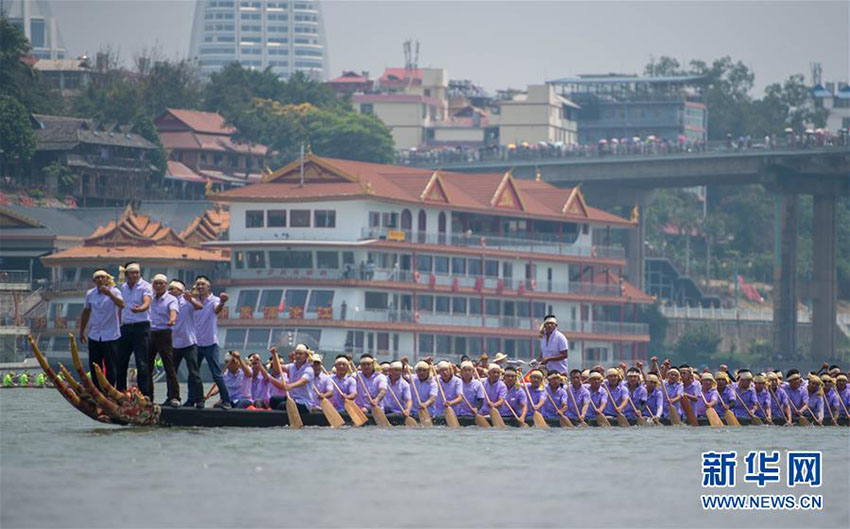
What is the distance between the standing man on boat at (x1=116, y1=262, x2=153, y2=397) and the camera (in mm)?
37406

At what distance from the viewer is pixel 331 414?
41281 millimetres

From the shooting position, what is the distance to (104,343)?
38094 mm

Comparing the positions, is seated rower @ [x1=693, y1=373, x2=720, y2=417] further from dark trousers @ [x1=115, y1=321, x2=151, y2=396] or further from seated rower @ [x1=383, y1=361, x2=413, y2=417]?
dark trousers @ [x1=115, y1=321, x2=151, y2=396]

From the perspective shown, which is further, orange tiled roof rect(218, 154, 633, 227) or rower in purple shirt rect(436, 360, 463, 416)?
orange tiled roof rect(218, 154, 633, 227)

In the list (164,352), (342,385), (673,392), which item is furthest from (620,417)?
(164,352)

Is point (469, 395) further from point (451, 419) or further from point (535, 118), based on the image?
point (535, 118)

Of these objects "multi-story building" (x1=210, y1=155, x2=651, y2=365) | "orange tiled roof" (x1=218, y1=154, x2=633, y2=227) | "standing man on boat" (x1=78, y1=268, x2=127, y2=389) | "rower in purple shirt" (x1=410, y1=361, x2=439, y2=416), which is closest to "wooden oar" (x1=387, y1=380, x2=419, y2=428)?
"rower in purple shirt" (x1=410, y1=361, x2=439, y2=416)

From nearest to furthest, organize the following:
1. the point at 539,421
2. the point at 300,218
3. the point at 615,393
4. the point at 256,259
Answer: the point at 539,421
the point at 615,393
the point at 300,218
the point at 256,259

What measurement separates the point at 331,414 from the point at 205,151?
103 m

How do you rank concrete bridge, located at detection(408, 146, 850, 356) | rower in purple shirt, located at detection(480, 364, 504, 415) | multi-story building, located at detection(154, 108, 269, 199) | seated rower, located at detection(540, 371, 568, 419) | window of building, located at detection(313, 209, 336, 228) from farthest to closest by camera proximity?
multi-story building, located at detection(154, 108, 269, 199) → concrete bridge, located at detection(408, 146, 850, 356) → window of building, located at detection(313, 209, 336, 228) → seated rower, located at detection(540, 371, 568, 419) → rower in purple shirt, located at detection(480, 364, 504, 415)

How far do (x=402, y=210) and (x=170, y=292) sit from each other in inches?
2374

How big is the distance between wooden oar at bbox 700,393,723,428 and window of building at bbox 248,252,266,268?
5085cm

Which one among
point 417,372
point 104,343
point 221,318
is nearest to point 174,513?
point 104,343

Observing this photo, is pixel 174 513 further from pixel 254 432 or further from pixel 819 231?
pixel 819 231
